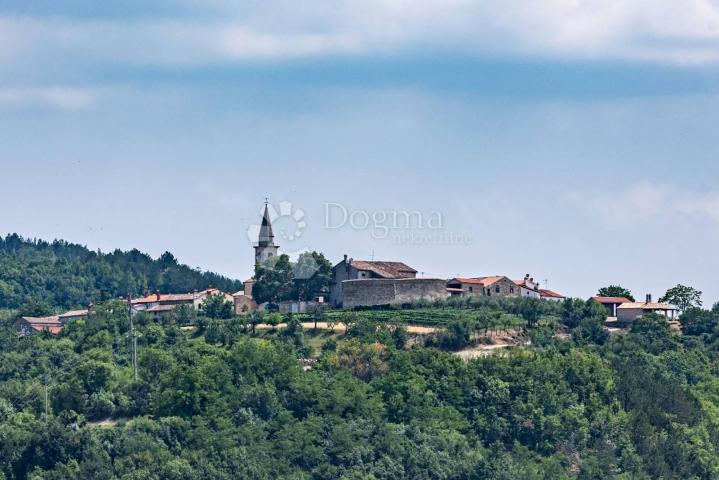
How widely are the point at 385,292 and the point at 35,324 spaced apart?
23772mm

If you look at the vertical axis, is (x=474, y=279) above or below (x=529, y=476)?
above

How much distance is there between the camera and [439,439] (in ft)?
222

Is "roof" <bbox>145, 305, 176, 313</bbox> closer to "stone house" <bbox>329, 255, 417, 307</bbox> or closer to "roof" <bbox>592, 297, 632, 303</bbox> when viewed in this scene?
"stone house" <bbox>329, 255, 417, 307</bbox>

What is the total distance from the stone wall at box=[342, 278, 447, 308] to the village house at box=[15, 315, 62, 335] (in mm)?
18550

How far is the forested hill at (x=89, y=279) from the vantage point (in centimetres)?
13700

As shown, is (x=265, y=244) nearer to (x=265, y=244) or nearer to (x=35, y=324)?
(x=265, y=244)

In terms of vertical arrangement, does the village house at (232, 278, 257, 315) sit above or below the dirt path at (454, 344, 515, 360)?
above

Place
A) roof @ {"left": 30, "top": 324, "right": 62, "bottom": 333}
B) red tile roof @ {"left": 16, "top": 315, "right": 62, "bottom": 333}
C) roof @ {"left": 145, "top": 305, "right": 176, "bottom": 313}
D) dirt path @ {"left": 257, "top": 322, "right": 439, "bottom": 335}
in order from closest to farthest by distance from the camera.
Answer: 1. dirt path @ {"left": 257, "top": 322, "right": 439, "bottom": 335}
2. roof @ {"left": 30, "top": 324, "right": 62, "bottom": 333}
3. roof @ {"left": 145, "top": 305, "right": 176, "bottom": 313}
4. red tile roof @ {"left": 16, "top": 315, "right": 62, "bottom": 333}

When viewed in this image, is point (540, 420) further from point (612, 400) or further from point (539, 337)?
point (539, 337)

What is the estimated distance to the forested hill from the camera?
137m

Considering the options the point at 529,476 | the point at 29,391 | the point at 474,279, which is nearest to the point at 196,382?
the point at 29,391

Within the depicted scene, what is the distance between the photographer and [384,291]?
8631 centimetres

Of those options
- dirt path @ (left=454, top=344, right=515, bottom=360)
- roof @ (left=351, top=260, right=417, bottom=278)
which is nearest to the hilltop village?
roof @ (left=351, top=260, right=417, bottom=278)

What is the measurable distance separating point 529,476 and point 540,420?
4.92 meters
